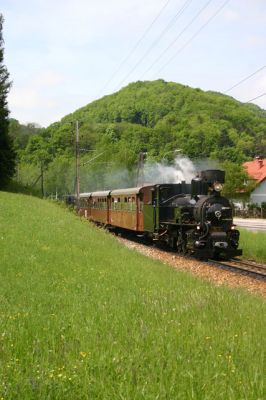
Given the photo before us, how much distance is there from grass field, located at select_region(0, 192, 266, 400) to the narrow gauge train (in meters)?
9.77

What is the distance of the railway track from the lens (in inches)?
653

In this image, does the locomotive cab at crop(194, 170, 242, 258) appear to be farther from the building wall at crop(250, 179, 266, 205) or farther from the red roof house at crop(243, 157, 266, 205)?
the building wall at crop(250, 179, 266, 205)

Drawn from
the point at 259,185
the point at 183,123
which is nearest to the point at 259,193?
the point at 259,185

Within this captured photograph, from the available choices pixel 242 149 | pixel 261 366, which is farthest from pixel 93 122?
pixel 261 366

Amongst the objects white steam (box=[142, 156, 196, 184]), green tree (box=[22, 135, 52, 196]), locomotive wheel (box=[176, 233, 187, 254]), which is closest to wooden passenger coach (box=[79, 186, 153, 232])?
locomotive wheel (box=[176, 233, 187, 254])

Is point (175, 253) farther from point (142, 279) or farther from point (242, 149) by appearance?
point (242, 149)

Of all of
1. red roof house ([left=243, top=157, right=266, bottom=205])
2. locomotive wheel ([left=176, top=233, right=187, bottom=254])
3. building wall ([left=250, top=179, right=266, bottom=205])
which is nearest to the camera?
locomotive wheel ([left=176, top=233, right=187, bottom=254])

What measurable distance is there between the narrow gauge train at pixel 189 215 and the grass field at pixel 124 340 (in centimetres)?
977

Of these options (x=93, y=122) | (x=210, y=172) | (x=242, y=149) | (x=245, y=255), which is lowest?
(x=245, y=255)

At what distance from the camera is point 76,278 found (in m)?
9.36

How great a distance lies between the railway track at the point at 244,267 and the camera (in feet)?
54.4

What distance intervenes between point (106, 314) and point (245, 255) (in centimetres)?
1767

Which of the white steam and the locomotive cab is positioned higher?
the white steam

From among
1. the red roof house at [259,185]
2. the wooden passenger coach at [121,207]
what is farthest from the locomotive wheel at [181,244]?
the red roof house at [259,185]
